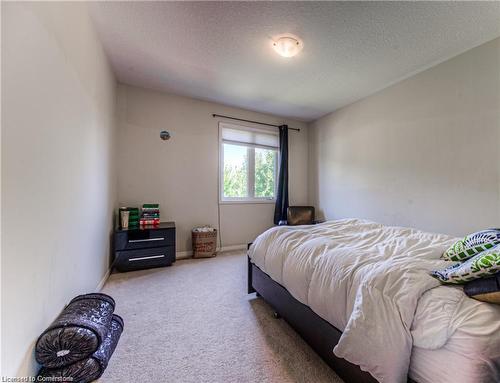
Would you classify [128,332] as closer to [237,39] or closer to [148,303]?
[148,303]

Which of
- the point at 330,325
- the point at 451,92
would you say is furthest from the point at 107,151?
the point at 451,92

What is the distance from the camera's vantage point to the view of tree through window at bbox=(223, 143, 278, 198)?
12.5 feet

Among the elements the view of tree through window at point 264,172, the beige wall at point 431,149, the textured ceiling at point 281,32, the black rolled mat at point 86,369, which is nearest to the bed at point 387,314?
the beige wall at point 431,149

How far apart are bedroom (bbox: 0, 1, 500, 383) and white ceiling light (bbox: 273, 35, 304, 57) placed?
0.05ft

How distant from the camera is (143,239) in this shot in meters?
2.79

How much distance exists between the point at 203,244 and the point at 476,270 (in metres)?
2.99

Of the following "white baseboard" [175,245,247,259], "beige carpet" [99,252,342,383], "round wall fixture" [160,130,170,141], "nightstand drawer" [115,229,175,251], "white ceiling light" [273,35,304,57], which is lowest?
"beige carpet" [99,252,342,383]

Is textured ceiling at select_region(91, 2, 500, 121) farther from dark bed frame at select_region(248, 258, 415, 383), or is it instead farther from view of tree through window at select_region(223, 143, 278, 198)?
dark bed frame at select_region(248, 258, 415, 383)

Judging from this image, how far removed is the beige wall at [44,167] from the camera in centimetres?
90

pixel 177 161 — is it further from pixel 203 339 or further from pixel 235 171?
pixel 203 339

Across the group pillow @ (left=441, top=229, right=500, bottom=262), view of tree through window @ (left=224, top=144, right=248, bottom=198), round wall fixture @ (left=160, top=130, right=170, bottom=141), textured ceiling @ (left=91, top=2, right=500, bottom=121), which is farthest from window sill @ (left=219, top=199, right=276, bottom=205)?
pillow @ (left=441, top=229, right=500, bottom=262)

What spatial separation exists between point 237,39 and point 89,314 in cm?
248

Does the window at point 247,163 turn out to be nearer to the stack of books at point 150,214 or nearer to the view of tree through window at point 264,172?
the view of tree through window at point 264,172

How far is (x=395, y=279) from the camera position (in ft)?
3.16
